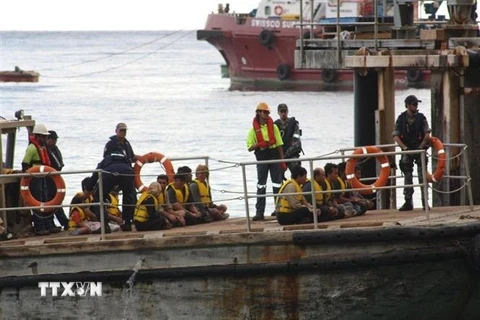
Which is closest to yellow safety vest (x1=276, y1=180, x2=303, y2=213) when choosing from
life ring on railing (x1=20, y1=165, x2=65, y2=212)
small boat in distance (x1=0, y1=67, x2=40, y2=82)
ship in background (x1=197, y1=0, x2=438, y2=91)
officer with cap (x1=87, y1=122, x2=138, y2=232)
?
officer with cap (x1=87, y1=122, x2=138, y2=232)

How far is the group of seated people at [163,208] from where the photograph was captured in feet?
54.7

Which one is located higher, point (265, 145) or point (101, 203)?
point (265, 145)

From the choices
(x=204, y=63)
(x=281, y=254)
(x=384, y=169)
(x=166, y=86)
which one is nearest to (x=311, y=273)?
(x=281, y=254)

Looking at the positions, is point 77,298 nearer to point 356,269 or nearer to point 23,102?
point 356,269

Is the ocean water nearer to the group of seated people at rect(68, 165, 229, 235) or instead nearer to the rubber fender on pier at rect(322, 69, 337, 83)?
the rubber fender on pier at rect(322, 69, 337, 83)

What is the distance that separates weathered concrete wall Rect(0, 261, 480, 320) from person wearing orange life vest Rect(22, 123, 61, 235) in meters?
1.22

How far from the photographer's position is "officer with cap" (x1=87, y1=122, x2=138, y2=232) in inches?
654

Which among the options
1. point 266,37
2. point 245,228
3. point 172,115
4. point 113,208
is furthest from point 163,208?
point 266,37

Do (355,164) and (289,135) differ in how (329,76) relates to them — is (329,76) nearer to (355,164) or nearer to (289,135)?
(289,135)

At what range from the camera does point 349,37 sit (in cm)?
2195

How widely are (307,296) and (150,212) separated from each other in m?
2.23

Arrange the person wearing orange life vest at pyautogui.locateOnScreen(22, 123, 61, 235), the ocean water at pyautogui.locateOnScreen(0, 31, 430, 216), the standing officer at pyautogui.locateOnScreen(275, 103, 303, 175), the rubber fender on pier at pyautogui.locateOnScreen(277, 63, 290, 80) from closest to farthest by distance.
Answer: the person wearing orange life vest at pyautogui.locateOnScreen(22, 123, 61, 235) → the standing officer at pyautogui.locateOnScreen(275, 103, 303, 175) → the ocean water at pyautogui.locateOnScreen(0, 31, 430, 216) → the rubber fender on pier at pyautogui.locateOnScreen(277, 63, 290, 80)

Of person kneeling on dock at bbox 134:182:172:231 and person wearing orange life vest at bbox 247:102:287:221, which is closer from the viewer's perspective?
person kneeling on dock at bbox 134:182:172:231

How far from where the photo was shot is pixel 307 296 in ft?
51.8
